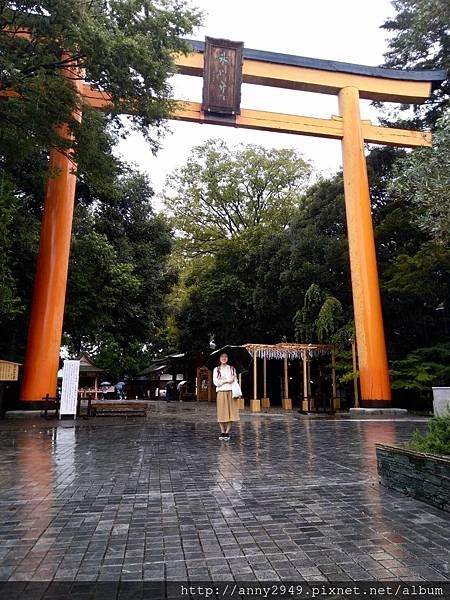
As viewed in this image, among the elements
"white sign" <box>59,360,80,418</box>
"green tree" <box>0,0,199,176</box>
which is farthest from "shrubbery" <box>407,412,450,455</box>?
"white sign" <box>59,360,80,418</box>

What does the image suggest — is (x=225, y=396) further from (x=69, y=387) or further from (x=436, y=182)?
(x=436, y=182)

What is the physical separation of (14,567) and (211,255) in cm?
2917

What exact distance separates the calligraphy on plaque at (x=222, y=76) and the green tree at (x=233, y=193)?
12.7 m

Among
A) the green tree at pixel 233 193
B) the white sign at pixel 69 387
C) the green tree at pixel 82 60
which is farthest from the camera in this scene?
the green tree at pixel 233 193

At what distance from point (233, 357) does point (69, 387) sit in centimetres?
543

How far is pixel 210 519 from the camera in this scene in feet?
12.7

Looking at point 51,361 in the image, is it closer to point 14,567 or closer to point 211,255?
point 14,567

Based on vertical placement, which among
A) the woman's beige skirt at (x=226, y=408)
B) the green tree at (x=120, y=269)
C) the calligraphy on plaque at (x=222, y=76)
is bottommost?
the woman's beige skirt at (x=226, y=408)

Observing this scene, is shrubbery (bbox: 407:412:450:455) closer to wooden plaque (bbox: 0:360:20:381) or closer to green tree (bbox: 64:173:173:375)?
wooden plaque (bbox: 0:360:20:381)

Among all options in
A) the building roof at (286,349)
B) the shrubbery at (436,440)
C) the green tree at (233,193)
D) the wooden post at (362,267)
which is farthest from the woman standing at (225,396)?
the green tree at (233,193)

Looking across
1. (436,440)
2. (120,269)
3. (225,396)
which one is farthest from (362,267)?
(436,440)

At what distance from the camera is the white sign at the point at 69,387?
41.5ft

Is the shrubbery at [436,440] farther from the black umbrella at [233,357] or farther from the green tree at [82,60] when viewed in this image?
the green tree at [82,60]

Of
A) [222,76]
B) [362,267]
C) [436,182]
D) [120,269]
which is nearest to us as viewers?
[436,182]
